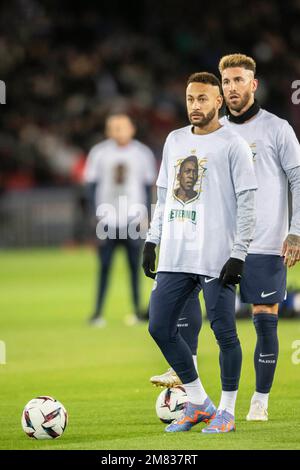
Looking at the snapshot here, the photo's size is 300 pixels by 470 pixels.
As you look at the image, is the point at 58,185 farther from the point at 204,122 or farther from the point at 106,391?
the point at 204,122

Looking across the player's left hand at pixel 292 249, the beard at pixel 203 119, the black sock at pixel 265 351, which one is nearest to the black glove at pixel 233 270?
the player's left hand at pixel 292 249

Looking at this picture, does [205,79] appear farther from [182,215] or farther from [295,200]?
[295,200]

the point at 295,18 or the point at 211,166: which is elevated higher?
the point at 295,18

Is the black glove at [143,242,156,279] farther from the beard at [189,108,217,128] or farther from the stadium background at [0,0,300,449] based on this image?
the stadium background at [0,0,300,449]

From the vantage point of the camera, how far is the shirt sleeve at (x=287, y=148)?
834 cm

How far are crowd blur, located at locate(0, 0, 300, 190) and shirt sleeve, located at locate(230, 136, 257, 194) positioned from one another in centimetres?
2271

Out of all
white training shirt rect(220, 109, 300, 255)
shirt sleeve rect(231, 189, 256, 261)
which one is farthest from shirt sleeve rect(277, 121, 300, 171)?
shirt sleeve rect(231, 189, 256, 261)

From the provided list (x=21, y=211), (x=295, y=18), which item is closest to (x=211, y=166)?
(x=21, y=211)

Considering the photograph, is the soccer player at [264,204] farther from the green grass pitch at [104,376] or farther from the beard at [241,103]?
the green grass pitch at [104,376]

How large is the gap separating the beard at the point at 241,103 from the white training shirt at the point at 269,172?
0.12m

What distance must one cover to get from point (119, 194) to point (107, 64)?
19.6m

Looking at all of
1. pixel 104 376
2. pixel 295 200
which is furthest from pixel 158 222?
pixel 104 376

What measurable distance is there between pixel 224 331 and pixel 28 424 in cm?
137

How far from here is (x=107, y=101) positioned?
3344cm
